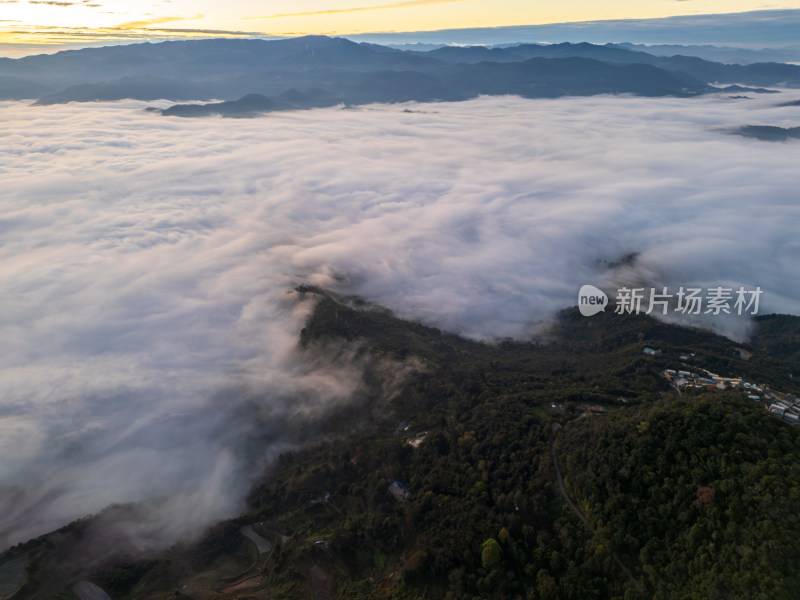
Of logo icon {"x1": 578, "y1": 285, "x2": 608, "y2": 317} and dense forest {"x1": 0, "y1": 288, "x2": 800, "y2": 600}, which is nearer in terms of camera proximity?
dense forest {"x1": 0, "y1": 288, "x2": 800, "y2": 600}

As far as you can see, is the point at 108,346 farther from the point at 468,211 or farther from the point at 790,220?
the point at 790,220

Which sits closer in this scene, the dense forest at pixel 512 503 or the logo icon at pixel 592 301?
the dense forest at pixel 512 503

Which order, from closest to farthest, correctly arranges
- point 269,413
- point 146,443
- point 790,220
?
point 146,443
point 269,413
point 790,220

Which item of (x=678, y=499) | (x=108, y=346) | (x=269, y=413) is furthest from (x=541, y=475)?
(x=108, y=346)

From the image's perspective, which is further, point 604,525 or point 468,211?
point 468,211
